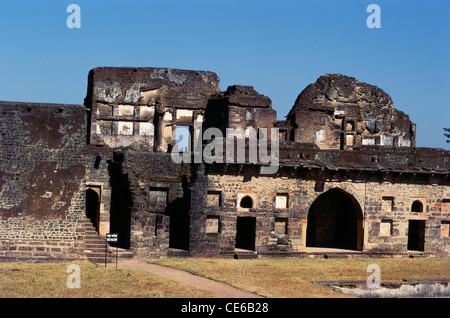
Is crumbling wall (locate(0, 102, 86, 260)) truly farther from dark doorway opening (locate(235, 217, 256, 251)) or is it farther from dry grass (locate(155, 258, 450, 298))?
dark doorway opening (locate(235, 217, 256, 251))

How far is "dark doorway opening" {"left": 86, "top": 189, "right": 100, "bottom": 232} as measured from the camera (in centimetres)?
3028

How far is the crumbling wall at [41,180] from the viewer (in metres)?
24.0

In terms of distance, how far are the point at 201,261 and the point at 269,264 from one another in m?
2.37

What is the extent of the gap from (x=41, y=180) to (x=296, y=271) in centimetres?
893

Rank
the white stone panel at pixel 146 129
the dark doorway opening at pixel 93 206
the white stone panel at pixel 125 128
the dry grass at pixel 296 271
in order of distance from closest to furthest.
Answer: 1. the dry grass at pixel 296 271
2. the dark doorway opening at pixel 93 206
3. the white stone panel at pixel 125 128
4. the white stone panel at pixel 146 129

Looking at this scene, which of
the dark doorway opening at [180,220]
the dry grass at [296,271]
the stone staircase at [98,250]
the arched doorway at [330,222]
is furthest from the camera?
the arched doorway at [330,222]

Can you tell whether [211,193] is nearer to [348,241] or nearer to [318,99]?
[348,241]

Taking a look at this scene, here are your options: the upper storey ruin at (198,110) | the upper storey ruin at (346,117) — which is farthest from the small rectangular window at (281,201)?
the upper storey ruin at (346,117)

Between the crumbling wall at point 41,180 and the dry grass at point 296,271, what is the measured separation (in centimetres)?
344

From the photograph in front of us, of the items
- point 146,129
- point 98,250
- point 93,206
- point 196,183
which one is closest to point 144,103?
point 146,129

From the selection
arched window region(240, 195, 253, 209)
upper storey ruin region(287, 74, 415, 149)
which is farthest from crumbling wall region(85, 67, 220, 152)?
arched window region(240, 195, 253, 209)

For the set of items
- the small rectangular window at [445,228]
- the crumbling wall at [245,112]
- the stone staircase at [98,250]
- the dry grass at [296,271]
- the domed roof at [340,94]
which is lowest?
the dry grass at [296,271]

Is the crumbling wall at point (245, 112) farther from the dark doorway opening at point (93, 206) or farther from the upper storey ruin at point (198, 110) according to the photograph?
the dark doorway opening at point (93, 206)

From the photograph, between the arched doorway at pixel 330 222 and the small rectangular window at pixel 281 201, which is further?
the arched doorway at pixel 330 222
